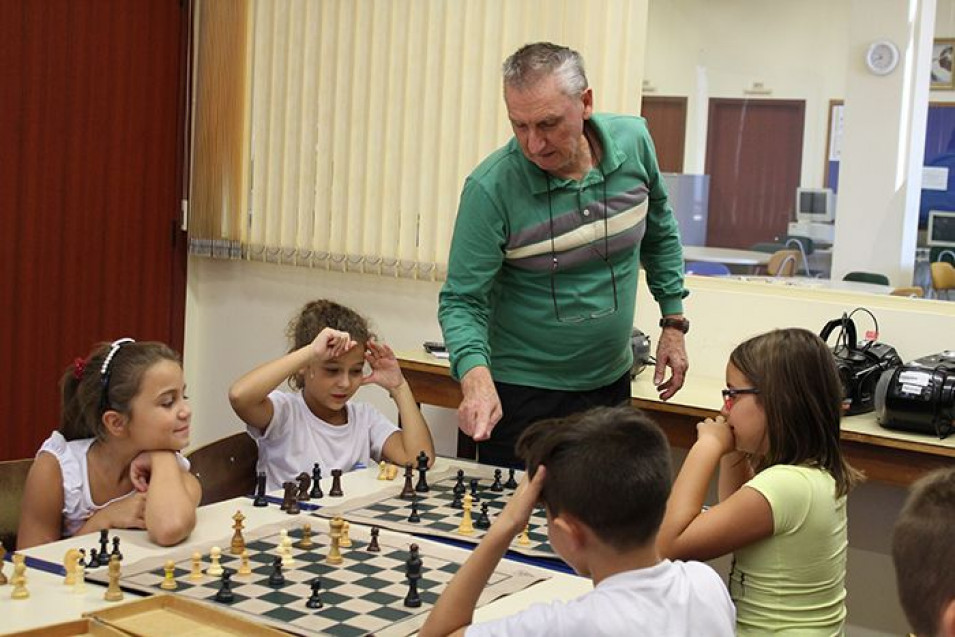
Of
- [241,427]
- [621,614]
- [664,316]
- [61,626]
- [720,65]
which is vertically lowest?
[241,427]

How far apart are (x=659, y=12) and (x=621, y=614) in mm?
3414

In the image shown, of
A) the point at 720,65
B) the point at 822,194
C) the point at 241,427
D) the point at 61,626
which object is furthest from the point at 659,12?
the point at 61,626

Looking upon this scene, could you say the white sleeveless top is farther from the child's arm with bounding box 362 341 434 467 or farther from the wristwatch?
the wristwatch

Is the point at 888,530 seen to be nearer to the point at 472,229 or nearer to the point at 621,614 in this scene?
the point at 472,229

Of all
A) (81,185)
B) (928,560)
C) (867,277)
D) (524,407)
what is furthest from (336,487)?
(81,185)

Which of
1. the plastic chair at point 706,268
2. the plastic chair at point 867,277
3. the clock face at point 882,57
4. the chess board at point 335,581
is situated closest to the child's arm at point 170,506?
the chess board at point 335,581

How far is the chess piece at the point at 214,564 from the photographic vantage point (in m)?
2.24

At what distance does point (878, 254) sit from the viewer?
456cm

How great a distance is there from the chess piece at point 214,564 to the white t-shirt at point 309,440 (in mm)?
1023

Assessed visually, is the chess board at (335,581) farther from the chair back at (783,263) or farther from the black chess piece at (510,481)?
the chair back at (783,263)

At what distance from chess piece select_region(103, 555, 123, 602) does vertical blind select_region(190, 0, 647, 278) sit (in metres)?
2.95

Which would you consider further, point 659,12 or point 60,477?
point 659,12

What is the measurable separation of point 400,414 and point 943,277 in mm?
2027

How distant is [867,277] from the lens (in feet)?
14.9
